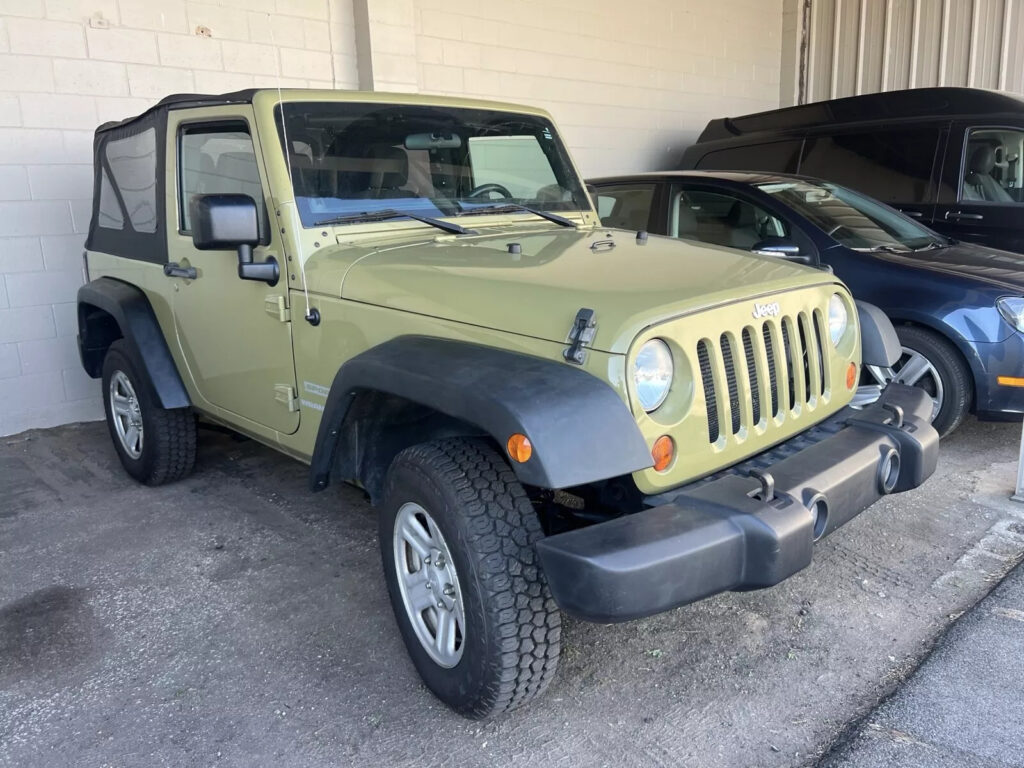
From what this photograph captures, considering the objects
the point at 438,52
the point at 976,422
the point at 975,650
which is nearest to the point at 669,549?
the point at 975,650

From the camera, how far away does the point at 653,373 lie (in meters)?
2.30

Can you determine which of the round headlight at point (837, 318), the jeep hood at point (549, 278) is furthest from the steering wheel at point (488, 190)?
the round headlight at point (837, 318)

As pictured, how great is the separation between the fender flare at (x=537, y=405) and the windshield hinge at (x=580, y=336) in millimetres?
34

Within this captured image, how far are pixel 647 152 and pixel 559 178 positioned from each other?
18.1 feet

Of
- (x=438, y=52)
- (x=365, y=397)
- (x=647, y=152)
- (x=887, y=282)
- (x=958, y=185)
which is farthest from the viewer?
(x=647, y=152)

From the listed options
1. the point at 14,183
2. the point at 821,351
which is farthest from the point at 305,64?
the point at 821,351

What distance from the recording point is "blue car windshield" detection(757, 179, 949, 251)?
16.9ft

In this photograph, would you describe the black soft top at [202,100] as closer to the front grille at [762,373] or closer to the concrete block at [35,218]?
the concrete block at [35,218]

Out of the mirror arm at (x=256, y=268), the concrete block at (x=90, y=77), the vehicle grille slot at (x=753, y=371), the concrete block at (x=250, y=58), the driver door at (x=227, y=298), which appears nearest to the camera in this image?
the vehicle grille slot at (x=753, y=371)

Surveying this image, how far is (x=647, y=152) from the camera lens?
9156 millimetres

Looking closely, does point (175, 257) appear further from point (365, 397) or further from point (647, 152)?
point (647, 152)

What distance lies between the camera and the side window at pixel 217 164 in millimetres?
3307

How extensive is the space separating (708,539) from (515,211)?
6.53 feet

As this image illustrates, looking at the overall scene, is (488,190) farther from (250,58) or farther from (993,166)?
(993,166)
